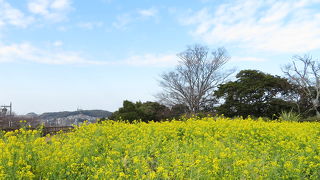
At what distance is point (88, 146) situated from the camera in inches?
250

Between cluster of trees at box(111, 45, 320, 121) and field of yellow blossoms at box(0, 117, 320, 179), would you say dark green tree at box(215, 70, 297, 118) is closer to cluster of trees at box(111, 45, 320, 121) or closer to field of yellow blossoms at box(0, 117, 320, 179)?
cluster of trees at box(111, 45, 320, 121)

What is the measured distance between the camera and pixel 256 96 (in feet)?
86.7

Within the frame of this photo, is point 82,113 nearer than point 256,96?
No

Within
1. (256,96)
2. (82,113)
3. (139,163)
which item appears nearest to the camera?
(139,163)

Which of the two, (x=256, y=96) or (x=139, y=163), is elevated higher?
(x=256, y=96)

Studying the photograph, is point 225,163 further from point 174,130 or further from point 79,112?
point 79,112

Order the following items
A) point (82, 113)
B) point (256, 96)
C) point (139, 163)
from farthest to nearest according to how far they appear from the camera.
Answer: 1. point (82, 113)
2. point (256, 96)
3. point (139, 163)

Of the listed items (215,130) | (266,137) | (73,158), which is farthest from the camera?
(215,130)

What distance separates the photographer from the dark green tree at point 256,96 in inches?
1041

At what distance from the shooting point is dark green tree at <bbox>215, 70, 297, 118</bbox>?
26453 millimetres

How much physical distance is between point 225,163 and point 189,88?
23860 mm

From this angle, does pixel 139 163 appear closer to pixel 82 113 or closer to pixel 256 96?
pixel 256 96

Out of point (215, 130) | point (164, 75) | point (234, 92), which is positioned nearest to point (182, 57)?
point (164, 75)

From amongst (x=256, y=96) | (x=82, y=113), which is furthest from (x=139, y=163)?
(x=82, y=113)
